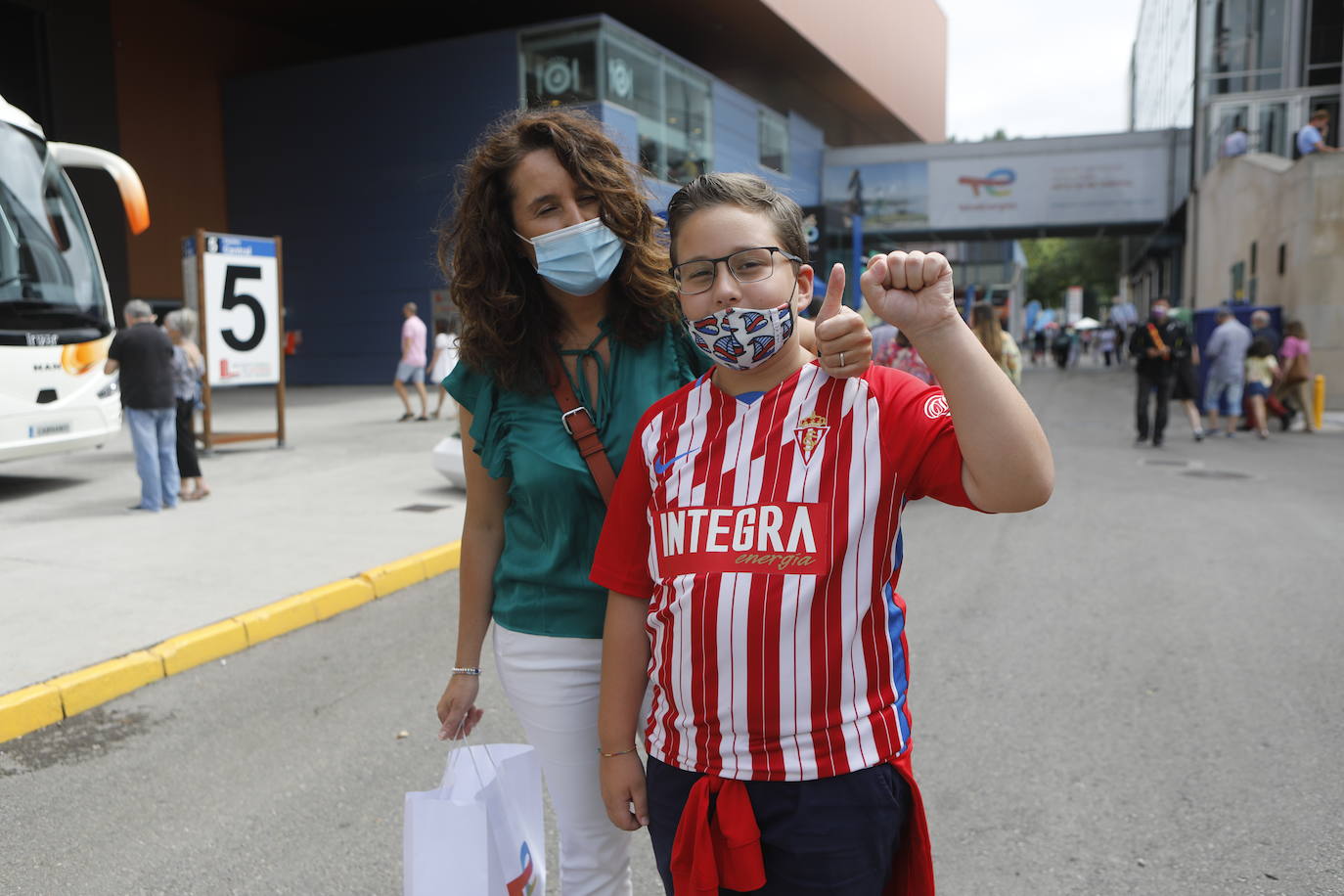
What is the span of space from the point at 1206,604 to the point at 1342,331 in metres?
16.7

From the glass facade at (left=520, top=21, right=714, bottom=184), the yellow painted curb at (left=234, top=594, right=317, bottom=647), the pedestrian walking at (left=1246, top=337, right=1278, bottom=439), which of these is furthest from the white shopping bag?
the glass facade at (left=520, top=21, right=714, bottom=184)

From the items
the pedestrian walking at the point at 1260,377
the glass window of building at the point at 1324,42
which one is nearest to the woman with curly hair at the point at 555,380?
the pedestrian walking at the point at 1260,377

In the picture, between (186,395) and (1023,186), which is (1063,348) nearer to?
(1023,186)

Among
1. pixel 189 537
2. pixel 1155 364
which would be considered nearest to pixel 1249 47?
pixel 1155 364

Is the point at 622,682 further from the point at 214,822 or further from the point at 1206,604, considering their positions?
the point at 1206,604

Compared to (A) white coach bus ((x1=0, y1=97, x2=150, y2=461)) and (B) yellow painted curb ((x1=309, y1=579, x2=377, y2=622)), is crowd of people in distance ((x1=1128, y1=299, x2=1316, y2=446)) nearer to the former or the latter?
(B) yellow painted curb ((x1=309, y1=579, x2=377, y2=622))

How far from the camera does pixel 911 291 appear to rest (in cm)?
134

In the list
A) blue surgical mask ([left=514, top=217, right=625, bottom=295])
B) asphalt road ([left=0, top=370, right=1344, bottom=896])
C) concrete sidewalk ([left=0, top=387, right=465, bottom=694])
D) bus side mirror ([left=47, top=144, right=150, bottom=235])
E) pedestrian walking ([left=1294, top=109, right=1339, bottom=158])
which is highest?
pedestrian walking ([left=1294, top=109, right=1339, bottom=158])

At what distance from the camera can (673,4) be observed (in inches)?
1025

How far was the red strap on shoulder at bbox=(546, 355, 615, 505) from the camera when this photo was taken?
1.93 meters

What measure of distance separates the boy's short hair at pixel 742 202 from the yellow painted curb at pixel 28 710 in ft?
13.5

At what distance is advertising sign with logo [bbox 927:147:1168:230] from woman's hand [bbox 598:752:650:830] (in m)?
35.7

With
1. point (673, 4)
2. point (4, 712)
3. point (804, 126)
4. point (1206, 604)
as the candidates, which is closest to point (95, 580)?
point (4, 712)

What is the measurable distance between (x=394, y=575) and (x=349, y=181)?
22.7m
